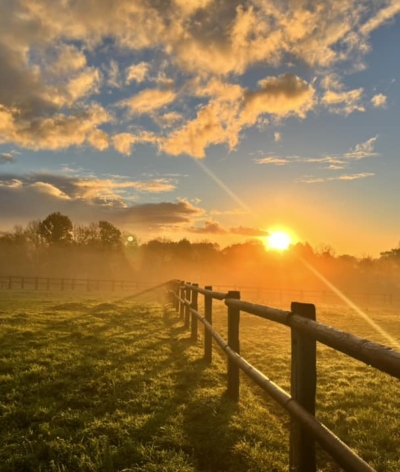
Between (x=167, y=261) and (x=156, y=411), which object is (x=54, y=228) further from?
(x=156, y=411)

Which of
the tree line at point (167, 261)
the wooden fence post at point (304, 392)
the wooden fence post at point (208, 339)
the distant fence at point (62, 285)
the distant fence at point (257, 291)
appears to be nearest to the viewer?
the wooden fence post at point (304, 392)

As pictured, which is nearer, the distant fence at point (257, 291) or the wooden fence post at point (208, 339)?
the wooden fence post at point (208, 339)

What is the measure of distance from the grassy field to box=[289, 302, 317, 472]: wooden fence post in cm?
81

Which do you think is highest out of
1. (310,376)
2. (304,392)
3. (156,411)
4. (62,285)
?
(310,376)

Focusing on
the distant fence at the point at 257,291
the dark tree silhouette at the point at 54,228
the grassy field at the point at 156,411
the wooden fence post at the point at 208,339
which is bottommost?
the distant fence at the point at 257,291

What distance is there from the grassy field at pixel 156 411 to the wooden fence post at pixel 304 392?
810 millimetres

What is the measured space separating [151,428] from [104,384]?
1776 millimetres

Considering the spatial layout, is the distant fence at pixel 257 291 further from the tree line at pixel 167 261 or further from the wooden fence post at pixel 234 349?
the wooden fence post at pixel 234 349

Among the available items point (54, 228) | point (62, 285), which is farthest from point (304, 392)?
point (54, 228)

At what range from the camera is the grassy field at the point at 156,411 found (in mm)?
3660

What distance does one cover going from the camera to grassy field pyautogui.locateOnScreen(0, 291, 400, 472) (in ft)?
12.0

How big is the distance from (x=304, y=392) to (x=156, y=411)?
2.62m

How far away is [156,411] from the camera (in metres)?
4.81

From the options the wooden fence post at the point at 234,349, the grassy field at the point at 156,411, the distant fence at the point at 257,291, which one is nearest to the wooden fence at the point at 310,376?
the grassy field at the point at 156,411
